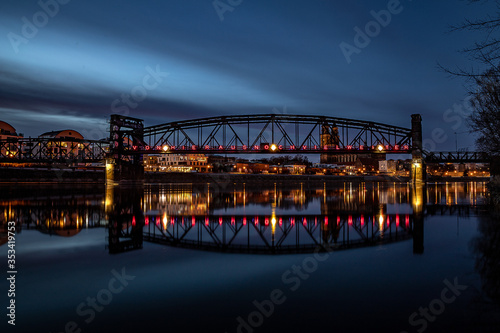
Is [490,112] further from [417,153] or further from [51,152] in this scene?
[51,152]

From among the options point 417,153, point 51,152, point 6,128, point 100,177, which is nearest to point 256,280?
point 417,153

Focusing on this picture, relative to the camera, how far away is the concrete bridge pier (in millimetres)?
79562

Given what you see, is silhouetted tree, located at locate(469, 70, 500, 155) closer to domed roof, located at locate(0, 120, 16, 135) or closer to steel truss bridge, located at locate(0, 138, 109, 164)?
steel truss bridge, located at locate(0, 138, 109, 164)

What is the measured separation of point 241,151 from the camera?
85312mm

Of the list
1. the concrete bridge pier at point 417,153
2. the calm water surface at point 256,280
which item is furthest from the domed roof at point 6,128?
the calm water surface at point 256,280

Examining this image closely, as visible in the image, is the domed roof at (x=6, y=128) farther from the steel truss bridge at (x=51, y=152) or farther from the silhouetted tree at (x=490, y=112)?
the silhouetted tree at (x=490, y=112)

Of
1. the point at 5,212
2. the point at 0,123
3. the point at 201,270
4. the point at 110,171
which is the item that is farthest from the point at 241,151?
the point at 0,123

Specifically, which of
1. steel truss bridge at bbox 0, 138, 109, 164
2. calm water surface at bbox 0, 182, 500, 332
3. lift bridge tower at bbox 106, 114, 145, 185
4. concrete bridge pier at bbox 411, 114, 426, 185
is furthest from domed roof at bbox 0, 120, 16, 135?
calm water surface at bbox 0, 182, 500, 332

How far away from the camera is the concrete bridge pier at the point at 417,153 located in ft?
261

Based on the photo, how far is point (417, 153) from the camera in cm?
8012

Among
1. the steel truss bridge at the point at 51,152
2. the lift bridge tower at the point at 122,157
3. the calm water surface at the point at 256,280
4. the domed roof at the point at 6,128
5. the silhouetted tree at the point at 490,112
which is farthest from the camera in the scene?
the domed roof at the point at 6,128

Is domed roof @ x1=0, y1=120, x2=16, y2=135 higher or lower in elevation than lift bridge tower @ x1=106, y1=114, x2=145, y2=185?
higher

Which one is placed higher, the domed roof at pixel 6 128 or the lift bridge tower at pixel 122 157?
the domed roof at pixel 6 128

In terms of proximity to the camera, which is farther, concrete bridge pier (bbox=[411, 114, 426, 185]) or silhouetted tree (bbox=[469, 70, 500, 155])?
concrete bridge pier (bbox=[411, 114, 426, 185])
